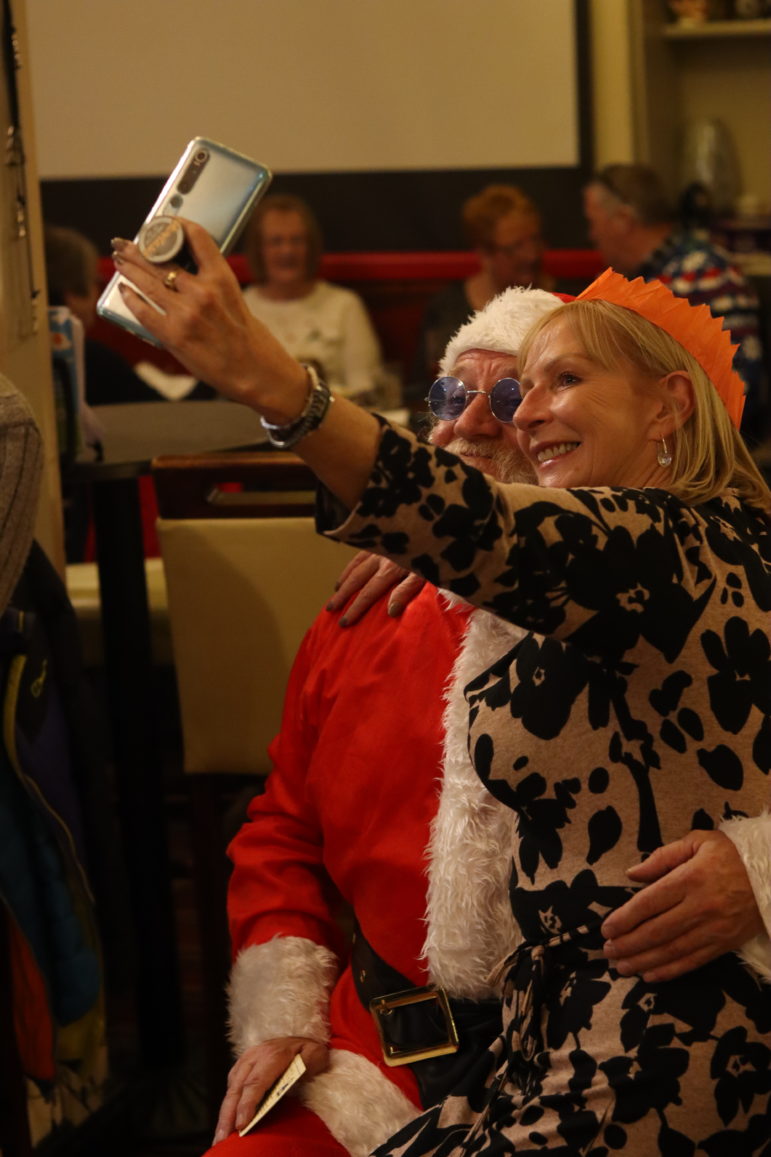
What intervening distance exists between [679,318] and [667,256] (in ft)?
11.4

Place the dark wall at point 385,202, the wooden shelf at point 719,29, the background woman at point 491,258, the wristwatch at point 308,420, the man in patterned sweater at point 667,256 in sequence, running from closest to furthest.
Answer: the wristwatch at point 308,420 < the man in patterned sweater at point 667,256 < the background woman at point 491,258 < the wooden shelf at point 719,29 < the dark wall at point 385,202

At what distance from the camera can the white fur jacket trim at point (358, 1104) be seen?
139 cm

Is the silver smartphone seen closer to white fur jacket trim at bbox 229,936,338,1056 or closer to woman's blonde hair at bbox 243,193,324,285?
white fur jacket trim at bbox 229,936,338,1056

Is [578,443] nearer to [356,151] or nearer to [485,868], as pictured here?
[485,868]

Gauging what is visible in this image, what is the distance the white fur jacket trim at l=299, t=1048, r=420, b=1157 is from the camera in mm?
1390

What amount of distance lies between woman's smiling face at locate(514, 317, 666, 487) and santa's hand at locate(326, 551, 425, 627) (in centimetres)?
34

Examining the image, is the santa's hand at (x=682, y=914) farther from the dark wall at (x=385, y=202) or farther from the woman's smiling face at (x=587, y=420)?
the dark wall at (x=385, y=202)

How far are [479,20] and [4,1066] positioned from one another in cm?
483

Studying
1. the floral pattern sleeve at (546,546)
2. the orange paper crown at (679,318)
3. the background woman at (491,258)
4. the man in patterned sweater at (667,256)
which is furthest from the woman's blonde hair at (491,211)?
the floral pattern sleeve at (546,546)

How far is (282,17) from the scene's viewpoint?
19.0 ft

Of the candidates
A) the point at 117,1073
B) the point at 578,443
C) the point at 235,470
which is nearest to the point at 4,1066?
the point at 117,1073

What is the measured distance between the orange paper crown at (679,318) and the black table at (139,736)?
1170 millimetres

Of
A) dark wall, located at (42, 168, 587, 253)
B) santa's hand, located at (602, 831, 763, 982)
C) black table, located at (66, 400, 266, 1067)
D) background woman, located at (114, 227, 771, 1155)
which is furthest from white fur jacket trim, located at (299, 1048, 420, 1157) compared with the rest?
dark wall, located at (42, 168, 587, 253)

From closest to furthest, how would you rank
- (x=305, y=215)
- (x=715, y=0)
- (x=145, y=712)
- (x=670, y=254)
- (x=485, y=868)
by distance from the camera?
1. (x=485, y=868)
2. (x=145, y=712)
3. (x=670, y=254)
4. (x=305, y=215)
5. (x=715, y=0)
